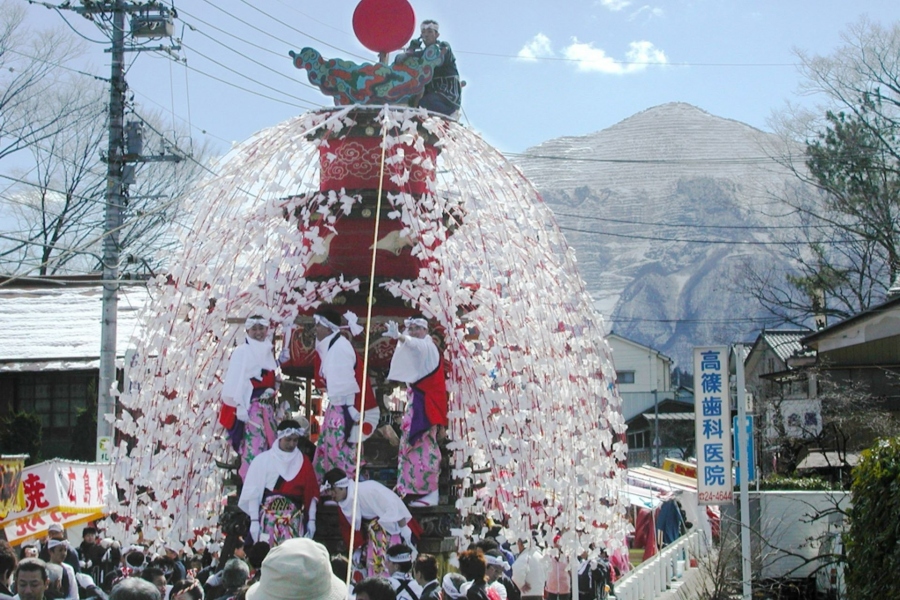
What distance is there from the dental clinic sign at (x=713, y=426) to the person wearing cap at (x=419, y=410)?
473 cm

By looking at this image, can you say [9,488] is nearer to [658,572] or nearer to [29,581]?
[29,581]

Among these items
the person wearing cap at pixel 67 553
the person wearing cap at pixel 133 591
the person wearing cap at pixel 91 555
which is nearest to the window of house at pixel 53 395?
the person wearing cap at pixel 91 555

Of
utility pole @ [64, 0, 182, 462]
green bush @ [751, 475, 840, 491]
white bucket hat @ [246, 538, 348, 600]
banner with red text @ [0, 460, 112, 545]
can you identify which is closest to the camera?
white bucket hat @ [246, 538, 348, 600]

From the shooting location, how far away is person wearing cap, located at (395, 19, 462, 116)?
26.1ft

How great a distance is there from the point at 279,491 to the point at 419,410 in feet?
3.44

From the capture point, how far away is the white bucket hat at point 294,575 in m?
4.10

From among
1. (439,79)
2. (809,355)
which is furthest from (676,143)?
(439,79)

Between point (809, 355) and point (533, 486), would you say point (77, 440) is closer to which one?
point (533, 486)

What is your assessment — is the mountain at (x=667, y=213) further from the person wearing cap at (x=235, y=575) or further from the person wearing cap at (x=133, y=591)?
the person wearing cap at (x=133, y=591)

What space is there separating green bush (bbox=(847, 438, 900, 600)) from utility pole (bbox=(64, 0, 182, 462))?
30.7 feet

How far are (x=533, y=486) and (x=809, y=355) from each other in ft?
99.9

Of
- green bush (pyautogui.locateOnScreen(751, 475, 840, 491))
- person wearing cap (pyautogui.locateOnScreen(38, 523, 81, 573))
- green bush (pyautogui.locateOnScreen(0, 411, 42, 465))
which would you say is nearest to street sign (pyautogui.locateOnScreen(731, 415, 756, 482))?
green bush (pyautogui.locateOnScreen(751, 475, 840, 491))

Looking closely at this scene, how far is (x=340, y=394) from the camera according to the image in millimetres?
6930

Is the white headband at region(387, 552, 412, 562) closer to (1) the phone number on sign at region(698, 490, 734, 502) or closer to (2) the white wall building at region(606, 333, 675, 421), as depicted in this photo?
(1) the phone number on sign at region(698, 490, 734, 502)
